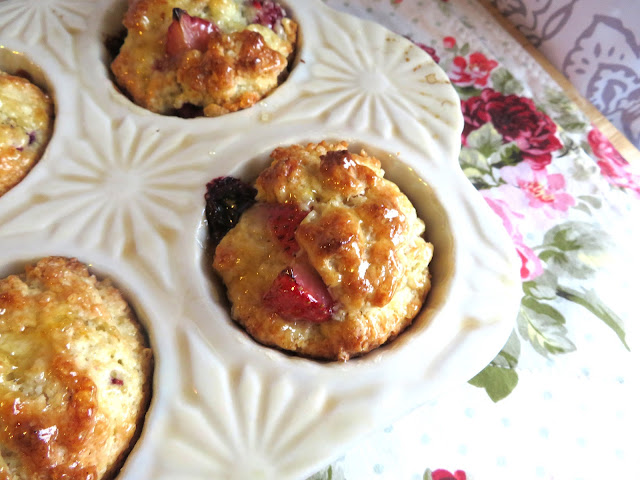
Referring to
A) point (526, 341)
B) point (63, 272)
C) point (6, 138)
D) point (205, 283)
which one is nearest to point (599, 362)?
point (526, 341)

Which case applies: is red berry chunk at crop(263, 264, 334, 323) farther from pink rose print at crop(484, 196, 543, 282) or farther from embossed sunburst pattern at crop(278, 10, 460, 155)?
pink rose print at crop(484, 196, 543, 282)

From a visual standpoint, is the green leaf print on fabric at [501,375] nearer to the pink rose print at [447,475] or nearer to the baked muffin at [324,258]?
A: the pink rose print at [447,475]

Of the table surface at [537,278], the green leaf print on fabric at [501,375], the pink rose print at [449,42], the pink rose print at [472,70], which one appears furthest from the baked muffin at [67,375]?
the pink rose print at [449,42]

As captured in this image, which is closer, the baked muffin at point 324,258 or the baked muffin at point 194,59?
the baked muffin at point 324,258

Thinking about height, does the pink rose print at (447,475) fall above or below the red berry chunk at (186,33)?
below

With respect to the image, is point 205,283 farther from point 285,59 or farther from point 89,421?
point 285,59

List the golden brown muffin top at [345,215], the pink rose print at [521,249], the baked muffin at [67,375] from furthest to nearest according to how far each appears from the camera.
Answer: the pink rose print at [521,249]
the golden brown muffin top at [345,215]
the baked muffin at [67,375]
